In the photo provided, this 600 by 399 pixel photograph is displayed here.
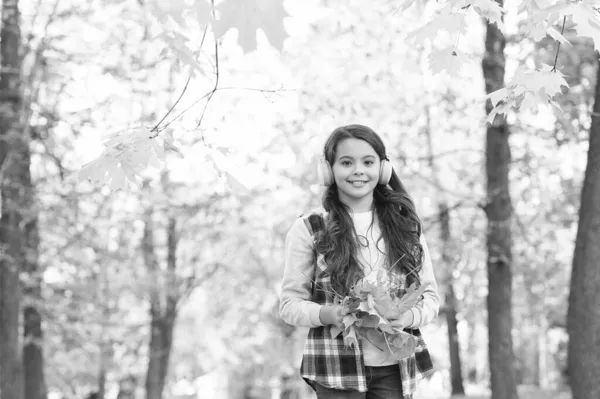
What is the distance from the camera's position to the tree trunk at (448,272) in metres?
9.79

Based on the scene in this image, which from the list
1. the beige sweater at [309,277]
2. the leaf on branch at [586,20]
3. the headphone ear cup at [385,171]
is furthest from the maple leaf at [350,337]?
the leaf on branch at [586,20]

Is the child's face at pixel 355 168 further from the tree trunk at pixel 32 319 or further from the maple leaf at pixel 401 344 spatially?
the tree trunk at pixel 32 319

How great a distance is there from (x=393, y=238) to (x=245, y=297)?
15.3 metres

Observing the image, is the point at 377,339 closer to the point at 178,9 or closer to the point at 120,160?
the point at 120,160

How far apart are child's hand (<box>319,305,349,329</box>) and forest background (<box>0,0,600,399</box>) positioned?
Answer: 0.88 metres

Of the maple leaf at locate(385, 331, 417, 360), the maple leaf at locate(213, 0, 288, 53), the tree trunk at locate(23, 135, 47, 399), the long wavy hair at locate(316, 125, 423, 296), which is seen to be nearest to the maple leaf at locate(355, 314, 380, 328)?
the maple leaf at locate(385, 331, 417, 360)

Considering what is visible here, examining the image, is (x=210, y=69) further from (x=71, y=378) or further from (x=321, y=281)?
(x=71, y=378)

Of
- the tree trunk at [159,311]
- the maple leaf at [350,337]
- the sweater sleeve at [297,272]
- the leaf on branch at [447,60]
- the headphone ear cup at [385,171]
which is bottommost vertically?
the tree trunk at [159,311]

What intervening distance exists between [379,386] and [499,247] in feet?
16.8

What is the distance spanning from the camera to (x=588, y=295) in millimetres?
5730

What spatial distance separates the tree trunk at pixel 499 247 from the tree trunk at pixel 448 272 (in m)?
0.65

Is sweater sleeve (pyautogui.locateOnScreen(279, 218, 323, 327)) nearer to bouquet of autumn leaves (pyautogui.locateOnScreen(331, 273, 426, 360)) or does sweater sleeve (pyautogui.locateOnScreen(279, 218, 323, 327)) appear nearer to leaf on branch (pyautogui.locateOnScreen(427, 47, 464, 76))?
bouquet of autumn leaves (pyautogui.locateOnScreen(331, 273, 426, 360))

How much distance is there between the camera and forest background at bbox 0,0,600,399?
3635 mm

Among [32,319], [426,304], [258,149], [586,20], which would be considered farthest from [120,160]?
[32,319]
